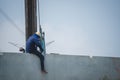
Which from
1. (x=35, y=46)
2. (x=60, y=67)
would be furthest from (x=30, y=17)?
(x=60, y=67)

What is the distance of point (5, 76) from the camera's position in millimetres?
6605

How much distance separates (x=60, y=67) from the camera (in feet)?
24.9

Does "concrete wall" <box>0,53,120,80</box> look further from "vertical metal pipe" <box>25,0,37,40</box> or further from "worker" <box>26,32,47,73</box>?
"vertical metal pipe" <box>25,0,37,40</box>

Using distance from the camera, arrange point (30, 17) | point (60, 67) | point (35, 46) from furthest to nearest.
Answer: point (30, 17) < point (60, 67) < point (35, 46)

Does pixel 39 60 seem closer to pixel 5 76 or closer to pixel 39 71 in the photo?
pixel 39 71

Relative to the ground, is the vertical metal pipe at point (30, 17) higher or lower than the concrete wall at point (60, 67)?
higher

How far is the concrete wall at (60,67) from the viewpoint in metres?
6.69

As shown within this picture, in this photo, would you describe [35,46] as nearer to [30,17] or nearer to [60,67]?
[60,67]

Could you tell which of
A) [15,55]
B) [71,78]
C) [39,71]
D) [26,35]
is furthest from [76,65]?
[26,35]

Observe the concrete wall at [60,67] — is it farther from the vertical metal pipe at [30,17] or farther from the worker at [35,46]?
the vertical metal pipe at [30,17]

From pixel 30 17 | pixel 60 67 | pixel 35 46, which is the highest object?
pixel 30 17

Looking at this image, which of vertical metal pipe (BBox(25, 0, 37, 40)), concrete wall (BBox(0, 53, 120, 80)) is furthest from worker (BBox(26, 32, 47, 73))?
vertical metal pipe (BBox(25, 0, 37, 40))

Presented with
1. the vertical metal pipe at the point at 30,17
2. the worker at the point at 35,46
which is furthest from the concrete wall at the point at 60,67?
the vertical metal pipe at the point at 30,17

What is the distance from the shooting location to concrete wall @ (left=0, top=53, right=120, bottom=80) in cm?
669
